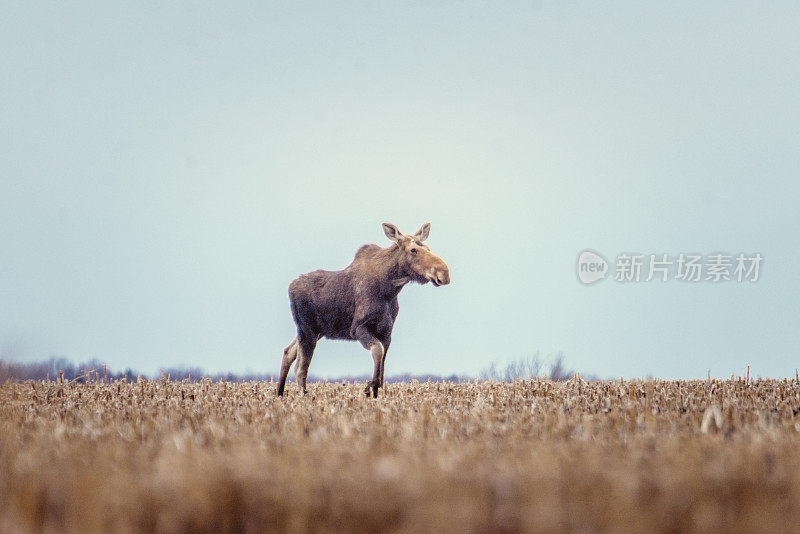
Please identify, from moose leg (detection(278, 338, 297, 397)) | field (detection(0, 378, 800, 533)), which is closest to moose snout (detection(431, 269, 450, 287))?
moose leg (detection(278, 338, 297, 397))

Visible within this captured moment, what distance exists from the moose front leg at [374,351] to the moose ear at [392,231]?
1.34m

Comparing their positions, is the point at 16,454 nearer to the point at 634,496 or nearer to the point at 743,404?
the point at 634,496

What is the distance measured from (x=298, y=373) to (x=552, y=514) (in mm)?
9034

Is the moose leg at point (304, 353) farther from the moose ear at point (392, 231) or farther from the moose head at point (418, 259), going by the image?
the moose ear at point (392, 231)

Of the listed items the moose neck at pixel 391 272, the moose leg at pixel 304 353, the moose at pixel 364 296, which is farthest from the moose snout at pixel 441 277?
the moose leg at pixel 304 353

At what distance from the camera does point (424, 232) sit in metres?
9.73

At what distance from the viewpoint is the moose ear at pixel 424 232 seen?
969cm

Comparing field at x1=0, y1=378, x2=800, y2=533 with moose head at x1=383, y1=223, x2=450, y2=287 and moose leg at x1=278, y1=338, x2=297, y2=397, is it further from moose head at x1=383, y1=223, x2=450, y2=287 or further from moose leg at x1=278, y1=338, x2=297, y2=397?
moose leg at x1=278, y1=338, x2=297, y2=397

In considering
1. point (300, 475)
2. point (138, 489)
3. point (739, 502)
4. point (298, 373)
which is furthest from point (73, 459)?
point (298, 373)

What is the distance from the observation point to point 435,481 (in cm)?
252

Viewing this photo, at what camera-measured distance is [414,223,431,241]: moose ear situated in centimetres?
969

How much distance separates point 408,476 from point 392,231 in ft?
23.3

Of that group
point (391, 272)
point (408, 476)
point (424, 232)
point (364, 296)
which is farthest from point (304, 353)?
point (408, 476)

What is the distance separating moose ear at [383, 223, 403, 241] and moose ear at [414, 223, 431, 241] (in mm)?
288
